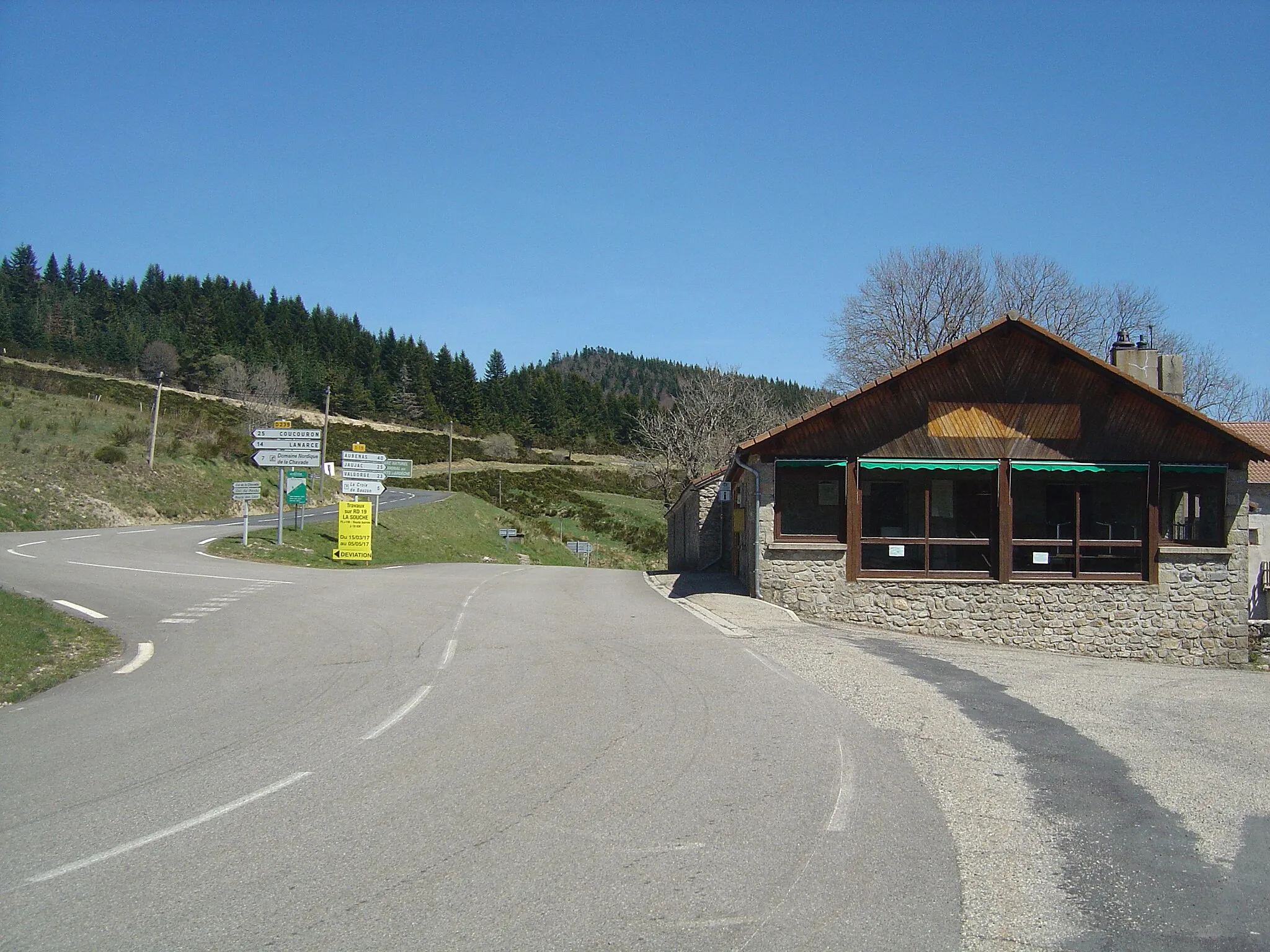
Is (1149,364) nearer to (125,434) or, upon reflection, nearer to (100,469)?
(100,469)

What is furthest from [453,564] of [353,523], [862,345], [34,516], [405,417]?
[405,417]

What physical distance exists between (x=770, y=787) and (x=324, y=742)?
3577 millimetres

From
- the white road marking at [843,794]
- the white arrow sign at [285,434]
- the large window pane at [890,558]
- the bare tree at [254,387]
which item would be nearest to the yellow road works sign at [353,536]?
the white arrow sign at [285,434]

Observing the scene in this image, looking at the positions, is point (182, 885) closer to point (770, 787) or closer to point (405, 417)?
point (770, 787)

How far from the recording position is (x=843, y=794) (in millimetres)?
6375

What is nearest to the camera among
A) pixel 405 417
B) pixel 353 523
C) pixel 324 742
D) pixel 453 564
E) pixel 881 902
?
pixel 881 902

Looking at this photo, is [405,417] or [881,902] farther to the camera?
[405,417]

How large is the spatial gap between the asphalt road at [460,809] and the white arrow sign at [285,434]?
56.2 ft

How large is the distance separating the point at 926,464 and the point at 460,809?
16091 millimetres

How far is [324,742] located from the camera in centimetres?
769

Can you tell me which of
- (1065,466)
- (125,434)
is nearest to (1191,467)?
(1065,466)

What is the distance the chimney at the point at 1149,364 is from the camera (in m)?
24.0

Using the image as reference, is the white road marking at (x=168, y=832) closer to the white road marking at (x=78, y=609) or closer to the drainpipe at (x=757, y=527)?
the white road marking at (x=78, y=609)

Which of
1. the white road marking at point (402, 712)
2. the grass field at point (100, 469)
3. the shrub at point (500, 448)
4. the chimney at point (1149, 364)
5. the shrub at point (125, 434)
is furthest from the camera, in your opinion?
the shrub at point (500, 448)
